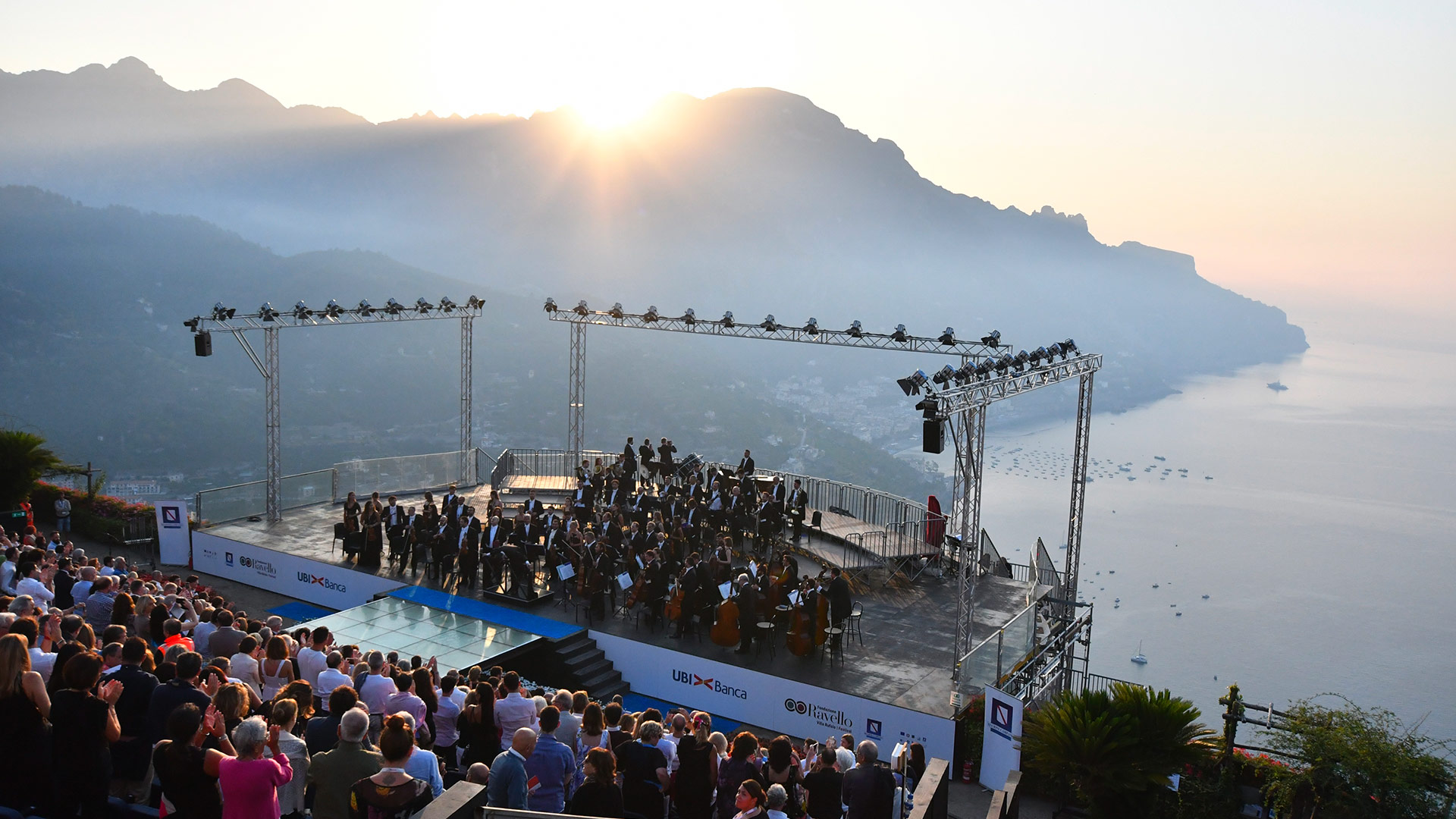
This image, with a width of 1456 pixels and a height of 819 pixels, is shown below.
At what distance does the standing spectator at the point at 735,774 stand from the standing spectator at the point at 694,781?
94 millimetres

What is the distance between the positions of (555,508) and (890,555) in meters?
7.88

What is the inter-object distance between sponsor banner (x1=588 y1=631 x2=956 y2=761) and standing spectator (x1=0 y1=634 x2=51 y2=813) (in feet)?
32.8

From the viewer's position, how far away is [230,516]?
2189 cm

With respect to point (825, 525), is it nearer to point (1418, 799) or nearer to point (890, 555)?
point (890, 555)

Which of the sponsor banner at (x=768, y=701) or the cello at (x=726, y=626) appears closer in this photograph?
the sponsor banner at (x=768, y=701)

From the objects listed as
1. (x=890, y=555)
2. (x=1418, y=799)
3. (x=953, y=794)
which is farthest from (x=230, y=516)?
(x=1418, y=799)

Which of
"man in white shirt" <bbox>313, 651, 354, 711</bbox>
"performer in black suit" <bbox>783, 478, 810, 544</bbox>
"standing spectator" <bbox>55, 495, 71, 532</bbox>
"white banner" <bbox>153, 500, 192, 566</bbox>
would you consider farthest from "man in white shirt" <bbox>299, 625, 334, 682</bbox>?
"standing spectator" <bbox>55, 495, 71, 532</bbox>

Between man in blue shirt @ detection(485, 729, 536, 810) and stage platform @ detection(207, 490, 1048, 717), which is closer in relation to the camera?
man in blue shirt @ detection(485, 729, 536, 810)

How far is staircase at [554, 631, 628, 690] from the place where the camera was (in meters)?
15.0

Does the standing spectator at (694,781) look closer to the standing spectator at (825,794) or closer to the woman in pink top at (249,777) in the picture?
the standing spectator at (825,794)

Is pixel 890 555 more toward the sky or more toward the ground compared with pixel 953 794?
more toward the sky

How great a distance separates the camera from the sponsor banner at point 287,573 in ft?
60.4

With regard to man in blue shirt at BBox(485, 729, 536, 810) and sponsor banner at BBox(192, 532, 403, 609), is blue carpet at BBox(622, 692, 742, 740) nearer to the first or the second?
sponsor banner at BBox(192, 532, 403, 609)

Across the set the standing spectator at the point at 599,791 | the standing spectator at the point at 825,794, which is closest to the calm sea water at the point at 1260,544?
the standing spectator at the point at 825,794
